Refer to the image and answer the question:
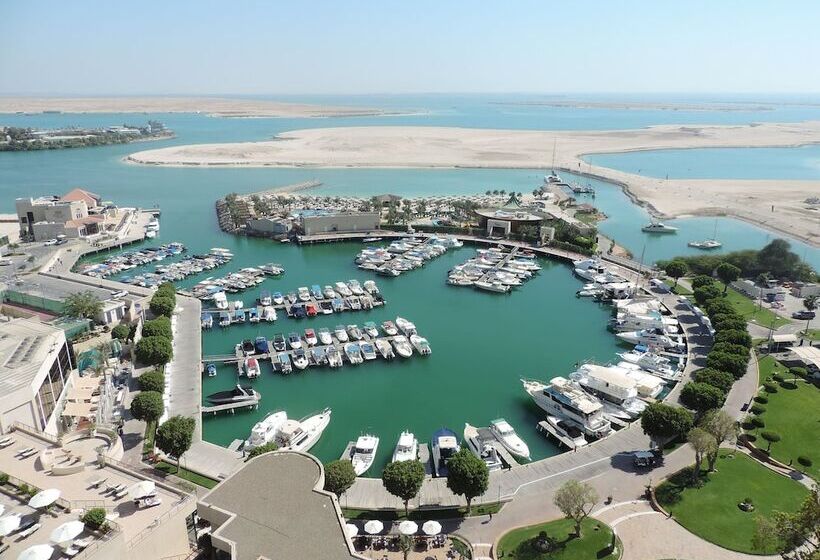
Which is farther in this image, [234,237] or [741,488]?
[234,237]

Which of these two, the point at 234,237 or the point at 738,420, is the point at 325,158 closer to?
the point at 234,237

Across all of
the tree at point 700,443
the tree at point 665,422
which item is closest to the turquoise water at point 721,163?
the tree at point 665,422

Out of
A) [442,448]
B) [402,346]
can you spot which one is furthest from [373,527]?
[402,346]

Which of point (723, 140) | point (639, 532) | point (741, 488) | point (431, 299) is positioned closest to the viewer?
point (639, 532)

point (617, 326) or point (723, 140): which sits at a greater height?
point (723, 140)

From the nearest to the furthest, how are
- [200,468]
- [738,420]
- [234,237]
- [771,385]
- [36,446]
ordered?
1. [36,446]
2. [200,468]
3. [738,420]
4. [771,385]
5. [234,237]

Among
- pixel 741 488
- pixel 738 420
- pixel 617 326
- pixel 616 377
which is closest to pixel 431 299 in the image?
pixel 617 326

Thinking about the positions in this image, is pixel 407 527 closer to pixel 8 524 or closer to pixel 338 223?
pixel 8 524

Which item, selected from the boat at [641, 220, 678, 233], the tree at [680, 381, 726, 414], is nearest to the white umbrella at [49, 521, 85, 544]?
the tree at [680, 381, 726, 414]
